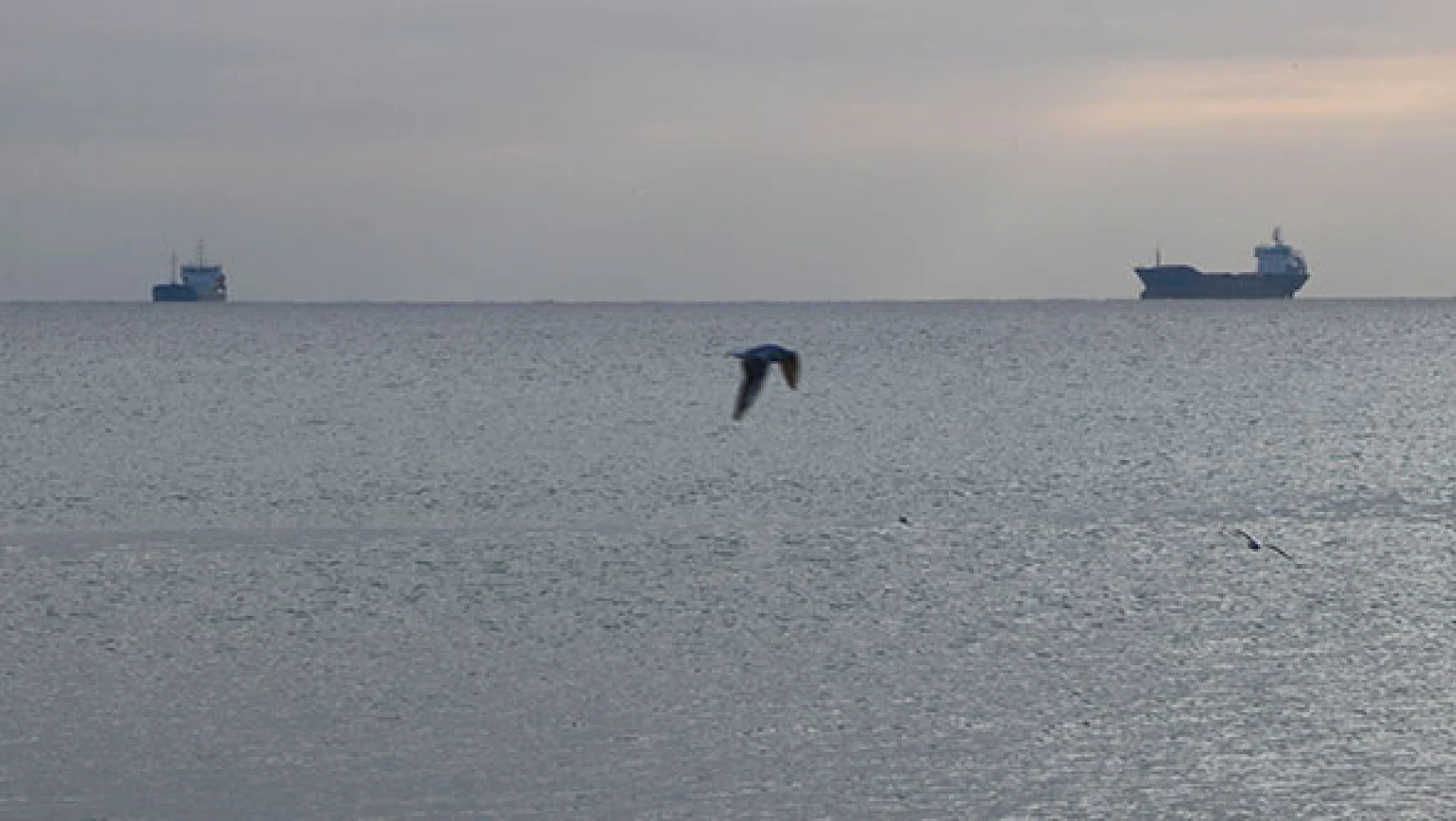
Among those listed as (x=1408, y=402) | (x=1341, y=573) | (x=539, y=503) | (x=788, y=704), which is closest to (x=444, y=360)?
(x=1408, y=402)

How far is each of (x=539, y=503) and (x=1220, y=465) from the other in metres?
22.2

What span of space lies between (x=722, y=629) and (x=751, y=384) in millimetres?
15272

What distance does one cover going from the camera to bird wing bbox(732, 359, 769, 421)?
60.8 ft

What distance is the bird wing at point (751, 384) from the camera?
1853cm

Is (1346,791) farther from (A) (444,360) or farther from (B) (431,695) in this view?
(A) (444,360)

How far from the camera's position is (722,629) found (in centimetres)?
3369

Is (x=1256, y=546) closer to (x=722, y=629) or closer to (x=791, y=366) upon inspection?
(x=722, y=629)

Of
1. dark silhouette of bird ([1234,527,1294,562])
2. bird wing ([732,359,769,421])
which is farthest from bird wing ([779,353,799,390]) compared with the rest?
dark silhouette of bird ([1234,527,1294,562])

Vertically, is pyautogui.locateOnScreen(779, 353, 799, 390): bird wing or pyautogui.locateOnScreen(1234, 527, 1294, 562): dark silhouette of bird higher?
pyautogui.locateOnScreen(779, 353, 799, 390): bird wing

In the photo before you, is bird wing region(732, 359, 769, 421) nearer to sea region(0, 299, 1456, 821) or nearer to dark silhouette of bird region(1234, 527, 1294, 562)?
sea region(0, 299, 1456, 821)

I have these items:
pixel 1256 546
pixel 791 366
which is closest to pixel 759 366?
pixel 791 366

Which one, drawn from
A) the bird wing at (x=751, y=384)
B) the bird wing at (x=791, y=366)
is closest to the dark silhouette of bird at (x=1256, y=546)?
the bird wing at (x=751, y=384)

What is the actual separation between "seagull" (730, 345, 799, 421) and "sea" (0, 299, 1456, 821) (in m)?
5.56

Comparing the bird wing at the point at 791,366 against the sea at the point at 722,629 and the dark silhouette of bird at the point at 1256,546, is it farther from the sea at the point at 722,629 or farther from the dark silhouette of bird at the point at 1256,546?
the dark silhouette of bird at the point at 1256,546
